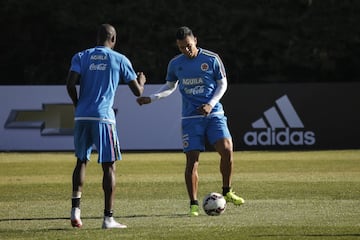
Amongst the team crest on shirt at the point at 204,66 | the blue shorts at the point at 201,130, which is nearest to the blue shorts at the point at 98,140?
the blue shorts at the point at 201,130

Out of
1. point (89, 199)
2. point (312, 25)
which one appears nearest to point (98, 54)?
point (89, 199)

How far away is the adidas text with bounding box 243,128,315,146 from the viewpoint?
28.4 m

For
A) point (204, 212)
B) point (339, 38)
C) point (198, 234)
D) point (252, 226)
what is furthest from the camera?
point (339, 38)

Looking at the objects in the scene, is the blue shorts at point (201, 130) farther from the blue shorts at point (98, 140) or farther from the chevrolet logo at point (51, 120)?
the chevrolet logo at point (51, 120)

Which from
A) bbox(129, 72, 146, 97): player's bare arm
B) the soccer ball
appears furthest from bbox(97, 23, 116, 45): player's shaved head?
the soccer ball

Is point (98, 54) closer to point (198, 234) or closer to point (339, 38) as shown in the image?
point (198, 234)

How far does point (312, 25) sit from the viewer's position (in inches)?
1400

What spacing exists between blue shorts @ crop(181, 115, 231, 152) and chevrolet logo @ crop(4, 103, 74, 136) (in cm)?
1666

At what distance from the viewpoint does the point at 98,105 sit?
1111 centimetres

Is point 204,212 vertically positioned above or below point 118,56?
below

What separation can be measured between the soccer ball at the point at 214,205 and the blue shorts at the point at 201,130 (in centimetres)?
75

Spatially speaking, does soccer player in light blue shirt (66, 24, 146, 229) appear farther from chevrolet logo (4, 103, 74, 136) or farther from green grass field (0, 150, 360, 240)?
chevrolet logo (4, 103, 74, 136)

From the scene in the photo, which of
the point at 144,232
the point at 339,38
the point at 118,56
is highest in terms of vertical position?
the point at 339,38

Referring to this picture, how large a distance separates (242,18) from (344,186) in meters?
20.3
